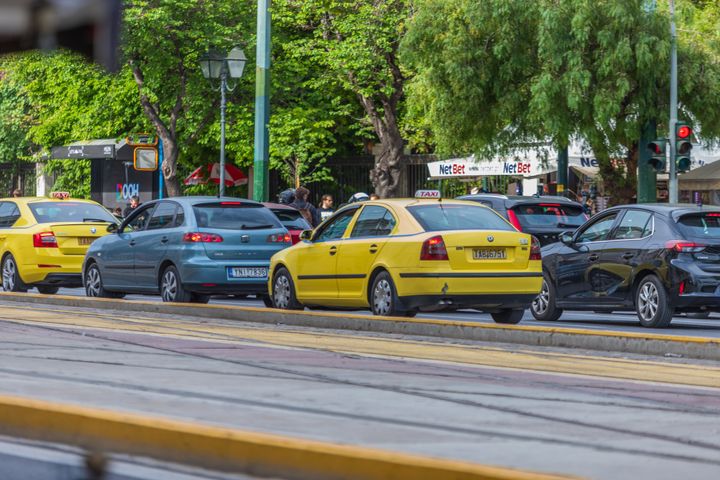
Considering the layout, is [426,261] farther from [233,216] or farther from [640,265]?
[233,216]

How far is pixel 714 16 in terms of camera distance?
1544 inches

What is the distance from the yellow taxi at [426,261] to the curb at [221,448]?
8.34 metres

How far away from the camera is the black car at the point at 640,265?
16.4 metres

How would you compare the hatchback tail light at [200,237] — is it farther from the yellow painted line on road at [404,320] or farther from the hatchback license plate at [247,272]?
the yellow painted line on road at [404,320]

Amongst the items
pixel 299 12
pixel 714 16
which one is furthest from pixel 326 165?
pixel 714 16

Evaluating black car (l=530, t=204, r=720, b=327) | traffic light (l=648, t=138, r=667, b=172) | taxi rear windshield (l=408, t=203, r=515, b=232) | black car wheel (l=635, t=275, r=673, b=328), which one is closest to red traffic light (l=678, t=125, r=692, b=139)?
traffic light (l=648, t=138, r=667, b=172)

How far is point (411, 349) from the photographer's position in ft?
43.3

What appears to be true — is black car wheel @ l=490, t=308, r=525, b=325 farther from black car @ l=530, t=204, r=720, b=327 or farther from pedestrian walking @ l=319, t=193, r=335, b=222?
pedestrian walking @ l=319, t=193, r=335, b=222

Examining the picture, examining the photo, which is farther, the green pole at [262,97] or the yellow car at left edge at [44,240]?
the green pole at [262,97]

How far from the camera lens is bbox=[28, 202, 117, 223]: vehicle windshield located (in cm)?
2303

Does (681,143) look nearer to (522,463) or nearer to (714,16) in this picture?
(714,16)

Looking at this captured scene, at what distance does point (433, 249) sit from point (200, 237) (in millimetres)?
4464

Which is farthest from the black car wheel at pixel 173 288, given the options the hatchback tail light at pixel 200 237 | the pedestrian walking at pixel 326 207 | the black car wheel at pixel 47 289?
the pedestrian walking at pixel 326 207

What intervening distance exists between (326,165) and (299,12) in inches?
315
